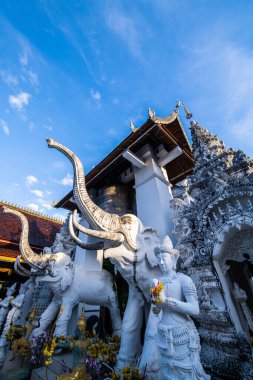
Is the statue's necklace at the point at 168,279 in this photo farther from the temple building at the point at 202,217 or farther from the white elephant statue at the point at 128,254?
the temple building at the point at 202,217

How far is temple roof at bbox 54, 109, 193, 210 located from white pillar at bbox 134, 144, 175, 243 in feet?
2.20

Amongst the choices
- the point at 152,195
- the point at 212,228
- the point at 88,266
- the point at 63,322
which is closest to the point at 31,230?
the point at 88,266

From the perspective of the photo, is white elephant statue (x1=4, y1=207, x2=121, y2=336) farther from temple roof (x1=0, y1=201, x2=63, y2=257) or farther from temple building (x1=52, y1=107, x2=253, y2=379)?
temple roof (x1=0, y1=201, x2=63, y2=257)

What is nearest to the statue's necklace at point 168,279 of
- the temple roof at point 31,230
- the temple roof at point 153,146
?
the temple roof at point 153,146

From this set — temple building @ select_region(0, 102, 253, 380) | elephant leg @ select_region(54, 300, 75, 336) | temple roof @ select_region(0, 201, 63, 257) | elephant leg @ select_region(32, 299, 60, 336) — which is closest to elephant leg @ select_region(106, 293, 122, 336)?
temple building @ select_region(0, 102, 253, 380)

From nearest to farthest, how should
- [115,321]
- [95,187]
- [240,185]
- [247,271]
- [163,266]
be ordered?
[163,266], [240,185], [115,321], [247,271], [95,187]

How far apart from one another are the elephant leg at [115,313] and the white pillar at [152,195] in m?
2.41

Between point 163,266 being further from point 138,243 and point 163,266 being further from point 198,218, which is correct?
point 198,218

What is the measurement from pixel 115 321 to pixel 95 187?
5849 mm

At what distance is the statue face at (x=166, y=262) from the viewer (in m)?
2.66

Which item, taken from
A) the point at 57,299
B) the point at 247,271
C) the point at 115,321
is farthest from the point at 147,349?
the point at 247,271

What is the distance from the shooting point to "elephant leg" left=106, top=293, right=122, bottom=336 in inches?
208

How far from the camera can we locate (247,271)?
6.53 metres

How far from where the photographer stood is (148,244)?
3957mm
